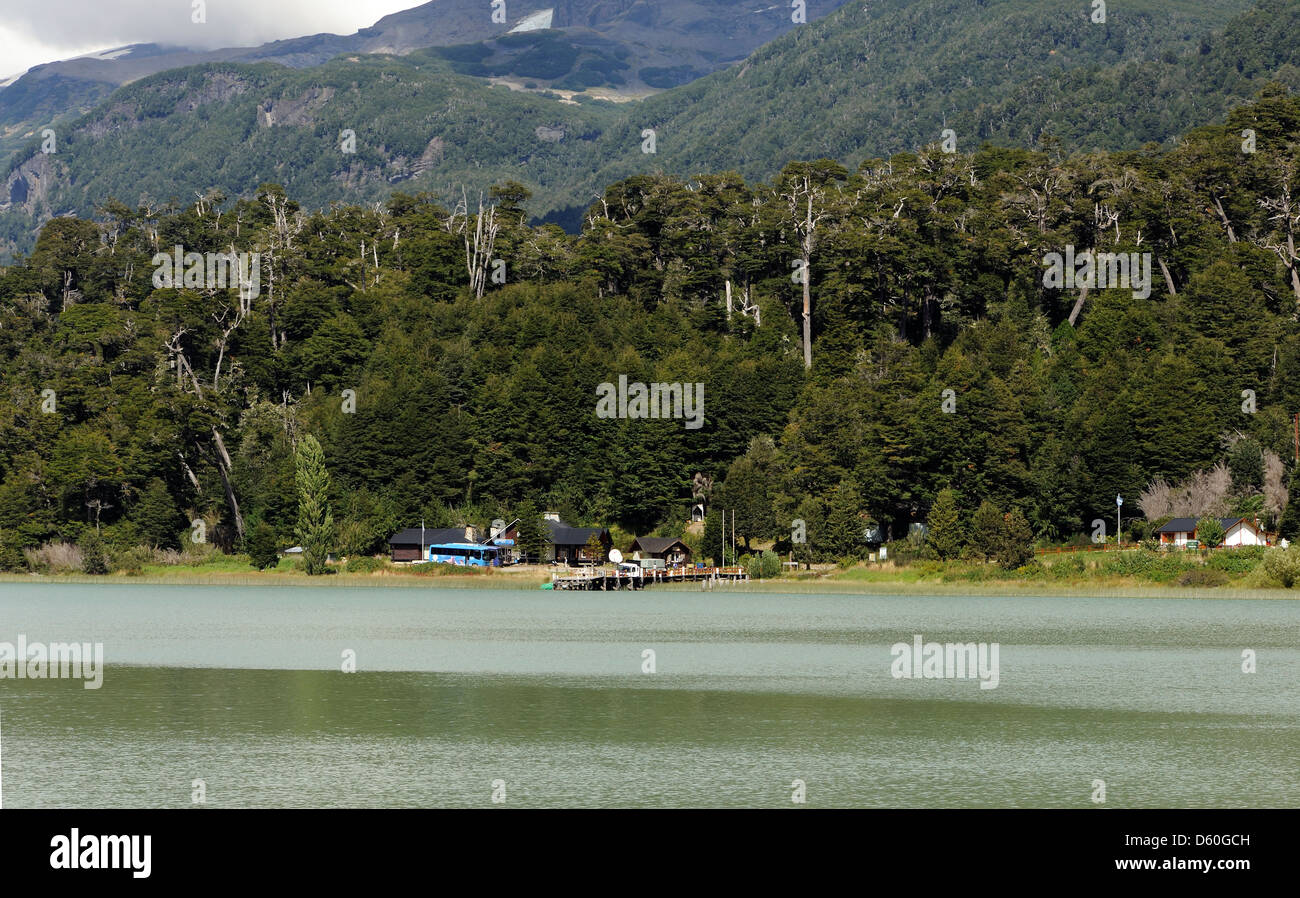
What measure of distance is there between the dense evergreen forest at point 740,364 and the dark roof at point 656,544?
3288mm

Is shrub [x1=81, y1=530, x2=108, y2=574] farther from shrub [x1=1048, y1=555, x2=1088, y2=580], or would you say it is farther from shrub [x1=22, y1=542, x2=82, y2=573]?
shrub [x1=1048, y1=555, x2=1088, y2=580]

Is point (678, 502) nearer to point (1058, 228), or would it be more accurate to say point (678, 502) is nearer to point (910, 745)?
point (1058, 228)

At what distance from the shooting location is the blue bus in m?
124

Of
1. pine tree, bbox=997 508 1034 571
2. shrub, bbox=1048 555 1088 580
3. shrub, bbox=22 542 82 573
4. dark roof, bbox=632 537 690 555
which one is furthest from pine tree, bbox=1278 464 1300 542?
shrub, bbox=22 542 82 573

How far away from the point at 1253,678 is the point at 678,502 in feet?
249

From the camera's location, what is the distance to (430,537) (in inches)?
4961

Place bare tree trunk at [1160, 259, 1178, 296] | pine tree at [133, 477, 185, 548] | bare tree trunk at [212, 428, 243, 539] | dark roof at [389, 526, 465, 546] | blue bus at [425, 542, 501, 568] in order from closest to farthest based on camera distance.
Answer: blue bus at [425, 542, 501, 568]
dark roof at [389, 526, 465, 546]
pine tree at [133, 477, 185, 548]
bare tree trunk at [1160, 259, 1178, 296]
bare tree trunk at [212, 428, 243, 539]

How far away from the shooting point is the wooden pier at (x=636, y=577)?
114m

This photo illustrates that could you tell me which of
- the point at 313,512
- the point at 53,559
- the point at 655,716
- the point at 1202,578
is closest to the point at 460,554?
the point at 313,512

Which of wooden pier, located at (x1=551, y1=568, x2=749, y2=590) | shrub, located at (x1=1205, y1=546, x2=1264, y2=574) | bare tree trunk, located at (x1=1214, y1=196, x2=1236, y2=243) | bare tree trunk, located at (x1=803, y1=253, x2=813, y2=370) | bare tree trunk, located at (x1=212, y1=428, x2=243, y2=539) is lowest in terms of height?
wooden pier, located at (x1=551, y1=568, x2=749, y2=590)

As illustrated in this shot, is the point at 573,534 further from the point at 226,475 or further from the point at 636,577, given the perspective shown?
the point at 226,475

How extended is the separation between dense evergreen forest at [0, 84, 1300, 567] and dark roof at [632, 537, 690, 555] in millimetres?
3288

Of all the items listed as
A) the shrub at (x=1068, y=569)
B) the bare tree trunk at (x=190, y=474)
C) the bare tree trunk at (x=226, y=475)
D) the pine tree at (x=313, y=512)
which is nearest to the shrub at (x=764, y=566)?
the shrub at (x=1068, y=569)

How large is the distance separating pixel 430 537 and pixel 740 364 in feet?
107
